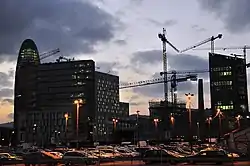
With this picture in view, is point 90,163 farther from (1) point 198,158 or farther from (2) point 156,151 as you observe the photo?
(1) point 198,158

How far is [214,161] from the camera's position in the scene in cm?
4150

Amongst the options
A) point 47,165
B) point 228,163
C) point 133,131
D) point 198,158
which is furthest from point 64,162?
point 133,131

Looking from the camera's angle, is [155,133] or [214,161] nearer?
[214,161]

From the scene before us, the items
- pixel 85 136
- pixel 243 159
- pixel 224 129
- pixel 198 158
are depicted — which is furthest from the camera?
pixel 85 136

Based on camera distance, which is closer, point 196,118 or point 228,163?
point 228,163

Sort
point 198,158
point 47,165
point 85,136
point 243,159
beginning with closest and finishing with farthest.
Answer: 1. point 243,159
2. point 198,158
3. point 47,165
4. point 85,136

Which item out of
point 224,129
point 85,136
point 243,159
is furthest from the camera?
point 85,136

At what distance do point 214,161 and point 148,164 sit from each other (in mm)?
7309

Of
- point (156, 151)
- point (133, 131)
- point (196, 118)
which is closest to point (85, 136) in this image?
point (133, 131)

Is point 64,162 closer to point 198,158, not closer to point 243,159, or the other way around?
point 198,158

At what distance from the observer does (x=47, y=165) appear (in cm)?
4762

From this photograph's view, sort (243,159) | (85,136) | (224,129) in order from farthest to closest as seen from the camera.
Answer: (85,136) → (224,129) → (243,159)

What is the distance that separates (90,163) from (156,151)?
8062 mm

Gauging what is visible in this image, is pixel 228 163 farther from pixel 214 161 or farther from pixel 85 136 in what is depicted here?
pixel 85 136
